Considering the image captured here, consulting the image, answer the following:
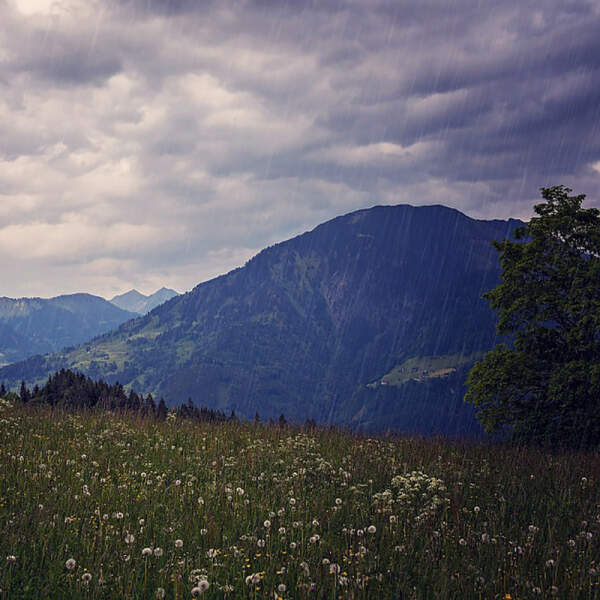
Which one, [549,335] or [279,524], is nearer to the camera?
[279,524]

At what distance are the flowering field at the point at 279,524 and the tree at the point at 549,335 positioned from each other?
29.4 feet

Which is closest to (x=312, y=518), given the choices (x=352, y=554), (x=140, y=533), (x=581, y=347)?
(x=352, y=554)

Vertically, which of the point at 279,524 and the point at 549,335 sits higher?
the point at 549,335

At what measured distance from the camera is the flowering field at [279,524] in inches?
206

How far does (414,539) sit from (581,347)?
56.5 feet

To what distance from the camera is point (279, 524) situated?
22.9 feet

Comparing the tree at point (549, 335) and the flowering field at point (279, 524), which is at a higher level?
the tree at point (549, 335)

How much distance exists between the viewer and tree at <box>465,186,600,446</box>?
20.0 metres

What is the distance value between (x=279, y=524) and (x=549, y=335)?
1920 cm

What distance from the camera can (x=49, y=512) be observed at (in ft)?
21.9

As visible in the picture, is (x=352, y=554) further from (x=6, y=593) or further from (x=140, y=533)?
(x=6, y=593)

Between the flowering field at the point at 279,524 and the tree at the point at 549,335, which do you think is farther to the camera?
the tree at the point at 549,335

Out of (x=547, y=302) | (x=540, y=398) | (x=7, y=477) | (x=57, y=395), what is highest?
(x=547, y=302)

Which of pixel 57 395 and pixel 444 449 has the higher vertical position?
pixel 444 449
